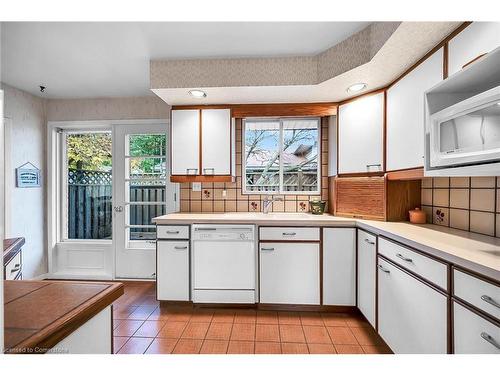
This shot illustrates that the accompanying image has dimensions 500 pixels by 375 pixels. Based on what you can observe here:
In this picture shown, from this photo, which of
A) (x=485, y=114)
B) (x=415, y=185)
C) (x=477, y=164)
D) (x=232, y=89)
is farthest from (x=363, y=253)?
(x=232, y=89)

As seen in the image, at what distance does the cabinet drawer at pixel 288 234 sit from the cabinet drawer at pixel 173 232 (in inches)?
29.0

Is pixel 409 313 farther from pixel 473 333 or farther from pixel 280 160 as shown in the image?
pixel 280 160

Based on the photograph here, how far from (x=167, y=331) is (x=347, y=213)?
1936mm

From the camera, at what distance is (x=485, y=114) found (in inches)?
42.5

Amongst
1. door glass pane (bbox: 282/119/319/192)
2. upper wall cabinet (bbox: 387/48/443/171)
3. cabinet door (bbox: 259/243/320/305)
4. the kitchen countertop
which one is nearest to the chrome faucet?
door glass pane (bbox: 282/119/319/192)

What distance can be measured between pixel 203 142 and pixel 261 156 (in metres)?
0.75

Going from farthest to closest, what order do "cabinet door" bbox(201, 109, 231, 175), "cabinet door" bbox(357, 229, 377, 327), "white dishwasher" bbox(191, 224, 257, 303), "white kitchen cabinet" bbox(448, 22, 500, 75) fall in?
1. "cabinet door" bbox(201, 109, 231, 175)
2. "white dishwasher" bbox(191, 224, 257, 303)
3. "cabinet door" bbox(357, 229, 377, 327)
4. "white kitchen cabinet" bbox(448, 22, 500, 75)

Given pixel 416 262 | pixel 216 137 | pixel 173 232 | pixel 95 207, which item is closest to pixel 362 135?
pixel 416 262

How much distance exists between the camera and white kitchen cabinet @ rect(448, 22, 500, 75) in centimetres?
123

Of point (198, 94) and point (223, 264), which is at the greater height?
point (198, 94)

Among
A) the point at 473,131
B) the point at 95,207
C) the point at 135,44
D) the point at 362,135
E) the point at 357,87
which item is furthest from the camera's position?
the point at 95,207

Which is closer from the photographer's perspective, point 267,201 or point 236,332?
point 236,332

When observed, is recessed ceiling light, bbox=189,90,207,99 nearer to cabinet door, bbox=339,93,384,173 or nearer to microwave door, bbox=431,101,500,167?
cabinet door, bbox=339,93,384,173

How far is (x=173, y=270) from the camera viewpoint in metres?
2.51
